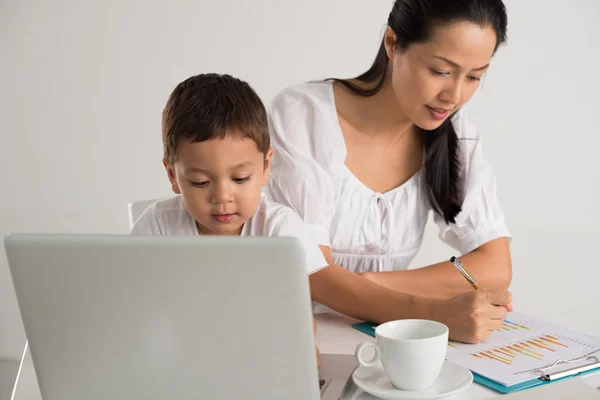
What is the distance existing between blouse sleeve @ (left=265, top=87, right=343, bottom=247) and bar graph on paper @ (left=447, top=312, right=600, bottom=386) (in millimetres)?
440

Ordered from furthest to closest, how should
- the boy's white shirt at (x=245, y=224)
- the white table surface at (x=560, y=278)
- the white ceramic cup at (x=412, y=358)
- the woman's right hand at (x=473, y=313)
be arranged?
the white table surface at (x=560, y=278)
the boy's white shirt at (x=245, y=224)
the woman's right hand at (x=473, y=313)
the white ceramic cup at (x=412, y=358)

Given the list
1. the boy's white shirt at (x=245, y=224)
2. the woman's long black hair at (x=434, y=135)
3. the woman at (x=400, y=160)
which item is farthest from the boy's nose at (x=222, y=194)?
the woman's long black hair at (x=434, y=135)

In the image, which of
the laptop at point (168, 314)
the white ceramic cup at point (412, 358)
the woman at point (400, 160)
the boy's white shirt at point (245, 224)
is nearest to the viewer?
the laptop at point (168, 314)

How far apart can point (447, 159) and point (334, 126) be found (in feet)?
0.85

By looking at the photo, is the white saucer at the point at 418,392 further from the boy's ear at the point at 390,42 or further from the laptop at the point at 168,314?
the boy's ear at the point at 390,42

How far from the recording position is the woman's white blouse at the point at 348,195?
1.58 meters

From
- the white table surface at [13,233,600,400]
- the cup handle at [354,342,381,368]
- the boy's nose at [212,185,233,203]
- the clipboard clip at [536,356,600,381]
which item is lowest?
the white table surface at [13,233,600,400]

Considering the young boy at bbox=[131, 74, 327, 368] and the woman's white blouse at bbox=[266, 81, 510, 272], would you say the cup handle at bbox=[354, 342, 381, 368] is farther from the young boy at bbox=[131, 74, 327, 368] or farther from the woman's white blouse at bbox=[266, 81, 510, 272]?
the woman's white blouse at bbox=[266, 81, 510, 272]

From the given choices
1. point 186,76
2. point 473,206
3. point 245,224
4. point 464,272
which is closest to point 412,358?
point 464,272

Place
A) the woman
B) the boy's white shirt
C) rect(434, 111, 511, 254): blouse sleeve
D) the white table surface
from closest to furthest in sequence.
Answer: the boy's white shirt → the woman → rect(434, 111, 511, 254): blouse sleeve → the white table surface

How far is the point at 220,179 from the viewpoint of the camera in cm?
121

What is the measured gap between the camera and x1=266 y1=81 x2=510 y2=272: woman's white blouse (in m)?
1.58

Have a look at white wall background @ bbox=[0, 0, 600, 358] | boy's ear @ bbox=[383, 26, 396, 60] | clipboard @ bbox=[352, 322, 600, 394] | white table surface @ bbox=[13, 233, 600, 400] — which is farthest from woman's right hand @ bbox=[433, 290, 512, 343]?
Result: white wall background @ bbox=[0, 0, 600, 358]

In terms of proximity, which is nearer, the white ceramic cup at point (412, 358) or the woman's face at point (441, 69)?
the white ceramic cup at point (412, 358)
